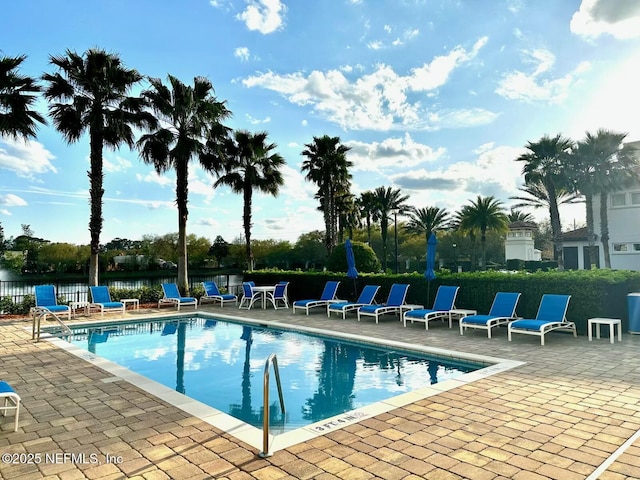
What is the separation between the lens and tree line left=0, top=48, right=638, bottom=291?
49.8 feet

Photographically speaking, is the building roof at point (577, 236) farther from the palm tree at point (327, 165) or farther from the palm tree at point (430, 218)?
the palm tree at point (327, 165)

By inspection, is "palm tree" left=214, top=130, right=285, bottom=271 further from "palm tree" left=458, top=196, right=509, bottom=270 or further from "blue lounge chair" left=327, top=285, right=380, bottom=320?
"palm tree" left=458, top=196, right=509, bottom=270

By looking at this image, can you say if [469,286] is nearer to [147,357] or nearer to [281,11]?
[147,357]

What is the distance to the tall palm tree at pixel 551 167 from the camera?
97.8 feet

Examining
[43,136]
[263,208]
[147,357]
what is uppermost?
[43,136]

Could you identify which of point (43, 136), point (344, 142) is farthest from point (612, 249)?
point (43, 136)

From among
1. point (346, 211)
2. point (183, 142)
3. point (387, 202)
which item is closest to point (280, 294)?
point (183, 142)

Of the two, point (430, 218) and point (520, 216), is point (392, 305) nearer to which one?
point (430, 218)

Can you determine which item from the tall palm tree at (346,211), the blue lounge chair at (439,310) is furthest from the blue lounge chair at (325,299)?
the tall palm tree at (346,211)

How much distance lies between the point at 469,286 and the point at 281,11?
9.26 meters

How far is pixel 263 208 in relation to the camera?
22.2 m

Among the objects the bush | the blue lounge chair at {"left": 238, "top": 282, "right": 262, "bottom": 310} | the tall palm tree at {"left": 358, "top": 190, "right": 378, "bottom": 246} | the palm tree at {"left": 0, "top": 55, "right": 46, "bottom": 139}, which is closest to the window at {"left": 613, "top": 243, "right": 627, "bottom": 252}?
the bush

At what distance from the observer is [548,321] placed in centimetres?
928

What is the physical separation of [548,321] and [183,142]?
1480cm
